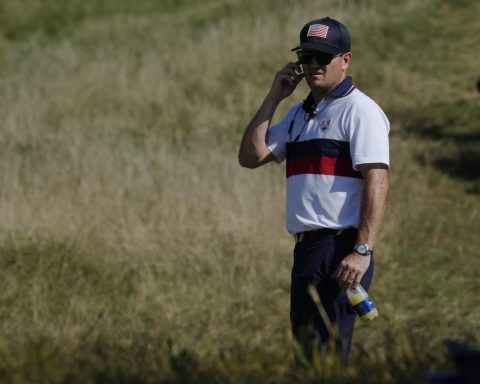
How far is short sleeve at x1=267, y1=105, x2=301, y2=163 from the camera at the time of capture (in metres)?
5.43

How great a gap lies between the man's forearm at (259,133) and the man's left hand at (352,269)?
764 mm

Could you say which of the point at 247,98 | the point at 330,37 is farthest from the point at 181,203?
the point at 247,98

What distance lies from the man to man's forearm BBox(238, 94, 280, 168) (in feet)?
0.67

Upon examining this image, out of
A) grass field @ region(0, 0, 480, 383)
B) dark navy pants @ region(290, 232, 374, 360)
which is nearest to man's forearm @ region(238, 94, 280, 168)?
dark navy pants @ region(290, 232, 374, 360)

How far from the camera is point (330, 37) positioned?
515 centimetres

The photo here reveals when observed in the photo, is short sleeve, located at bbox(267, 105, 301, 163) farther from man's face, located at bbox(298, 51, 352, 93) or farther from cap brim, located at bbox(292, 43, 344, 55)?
cap brim, located at bbox(292, 43, 344, 55)

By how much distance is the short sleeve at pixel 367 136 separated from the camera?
4.93 m

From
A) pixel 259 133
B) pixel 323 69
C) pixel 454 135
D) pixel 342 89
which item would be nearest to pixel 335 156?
pixel 342 89

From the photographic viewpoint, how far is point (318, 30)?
17.0ft

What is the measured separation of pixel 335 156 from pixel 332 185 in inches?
5.2

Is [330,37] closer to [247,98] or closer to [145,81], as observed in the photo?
[247,98]

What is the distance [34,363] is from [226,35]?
14.5m

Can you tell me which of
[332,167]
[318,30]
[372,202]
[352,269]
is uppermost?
[318,30]

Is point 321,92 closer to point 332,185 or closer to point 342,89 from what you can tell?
point 342,89
